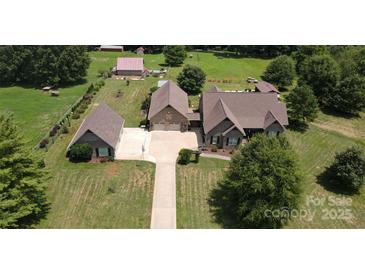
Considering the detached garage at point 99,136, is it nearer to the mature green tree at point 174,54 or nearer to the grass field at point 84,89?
the grass field at point 84,89

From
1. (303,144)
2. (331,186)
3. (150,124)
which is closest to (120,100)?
(150,124)

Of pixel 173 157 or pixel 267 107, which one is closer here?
pixel 173 157

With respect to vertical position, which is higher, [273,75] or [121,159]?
[273,75]

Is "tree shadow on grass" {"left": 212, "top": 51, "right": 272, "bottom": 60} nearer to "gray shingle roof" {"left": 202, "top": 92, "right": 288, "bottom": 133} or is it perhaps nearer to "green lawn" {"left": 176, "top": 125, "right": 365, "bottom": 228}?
"gray shingle roof" {"left": 202, "top": 92, "right": 288, "bottom": 133}

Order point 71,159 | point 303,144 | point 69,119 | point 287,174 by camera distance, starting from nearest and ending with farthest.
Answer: point 287,174, point 71,159, point 303,144, point 69,119

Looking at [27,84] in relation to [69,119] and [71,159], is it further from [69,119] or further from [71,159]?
[71,159]

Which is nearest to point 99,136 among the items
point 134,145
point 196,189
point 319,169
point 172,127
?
point 134,145

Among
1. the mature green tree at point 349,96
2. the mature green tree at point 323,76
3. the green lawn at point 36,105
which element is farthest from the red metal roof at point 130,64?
the mature green tree at point 349,96
